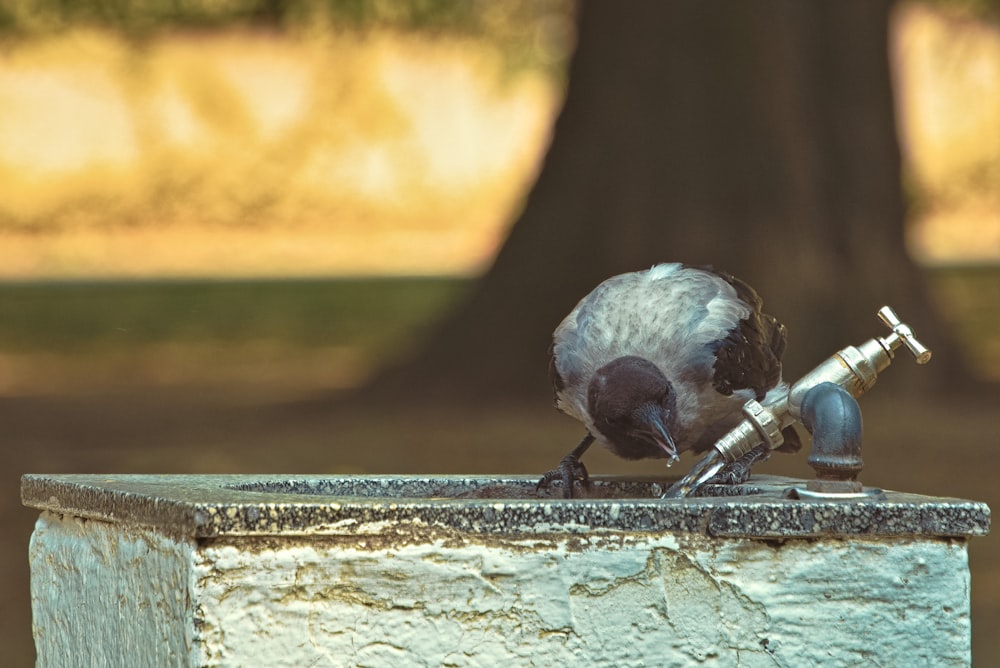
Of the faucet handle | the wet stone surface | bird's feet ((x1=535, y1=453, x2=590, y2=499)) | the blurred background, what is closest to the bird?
bird's feet ((x1=535, y1=453, x2=590, y2=499))

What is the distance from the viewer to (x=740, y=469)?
4.25 metres

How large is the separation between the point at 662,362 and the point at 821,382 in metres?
1.22

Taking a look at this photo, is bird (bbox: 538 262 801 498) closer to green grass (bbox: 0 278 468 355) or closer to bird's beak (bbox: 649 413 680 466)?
bird's beak (bbox: 649 413 680 466)

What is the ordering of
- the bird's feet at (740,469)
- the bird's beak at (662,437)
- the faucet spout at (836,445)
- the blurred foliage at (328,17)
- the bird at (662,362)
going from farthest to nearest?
1. the blurred foliage at (328,17)
2. the bird at (662,362)
3. the bird's beak at (662,437)
4. the bird's feet at (740,469)
5. the faucet spout at (836,445)

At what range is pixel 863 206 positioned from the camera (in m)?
12.1

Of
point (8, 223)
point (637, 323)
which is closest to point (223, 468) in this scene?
point (637, 323)

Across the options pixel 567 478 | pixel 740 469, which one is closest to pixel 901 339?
pixel 740 469

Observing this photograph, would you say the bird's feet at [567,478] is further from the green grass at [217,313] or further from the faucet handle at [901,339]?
the green grass at [217,313]

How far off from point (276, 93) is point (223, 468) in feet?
41.1

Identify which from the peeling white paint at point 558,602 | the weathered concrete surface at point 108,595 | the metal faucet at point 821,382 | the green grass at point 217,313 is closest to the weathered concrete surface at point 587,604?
the peeling white paint at point 558,602

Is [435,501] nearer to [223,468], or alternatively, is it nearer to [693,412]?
[693,412]

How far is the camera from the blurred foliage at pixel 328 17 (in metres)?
19.3

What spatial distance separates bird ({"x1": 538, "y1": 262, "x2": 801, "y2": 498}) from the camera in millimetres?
4676

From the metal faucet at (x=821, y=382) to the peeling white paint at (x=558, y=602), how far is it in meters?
0.52
